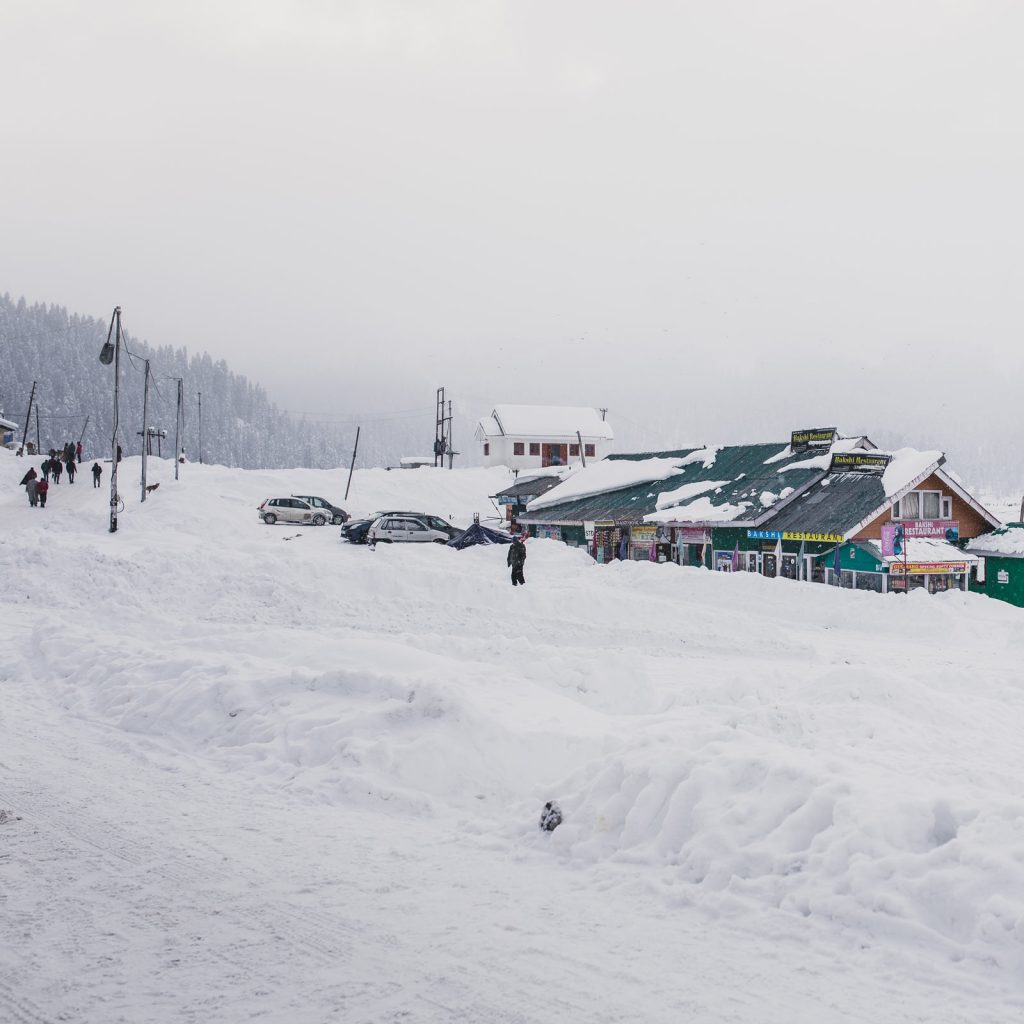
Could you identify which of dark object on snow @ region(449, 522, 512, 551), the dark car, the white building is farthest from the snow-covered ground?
the white building

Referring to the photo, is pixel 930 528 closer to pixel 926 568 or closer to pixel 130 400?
pixel 926 568

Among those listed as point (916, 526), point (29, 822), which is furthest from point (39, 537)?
point (916, 526)

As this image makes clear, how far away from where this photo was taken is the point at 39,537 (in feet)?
Answer: 85.0

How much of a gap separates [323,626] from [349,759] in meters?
10.6

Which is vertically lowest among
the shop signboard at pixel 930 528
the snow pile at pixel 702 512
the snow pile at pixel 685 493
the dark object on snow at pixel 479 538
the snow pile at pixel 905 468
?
the dark object on snow at pixel 479 538

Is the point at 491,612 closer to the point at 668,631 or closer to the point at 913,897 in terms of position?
the point at 668,631

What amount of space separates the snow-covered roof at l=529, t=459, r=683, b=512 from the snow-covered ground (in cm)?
2430

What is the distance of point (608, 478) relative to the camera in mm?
41375

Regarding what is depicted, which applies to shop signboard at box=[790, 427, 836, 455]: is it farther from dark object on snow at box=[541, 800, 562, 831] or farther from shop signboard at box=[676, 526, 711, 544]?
dark object on snow at box=[541, 800, 562, 831]

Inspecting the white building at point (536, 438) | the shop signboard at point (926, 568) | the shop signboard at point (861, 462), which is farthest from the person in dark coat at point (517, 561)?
the white building at point (536, 438)

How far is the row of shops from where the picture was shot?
29.2 metres

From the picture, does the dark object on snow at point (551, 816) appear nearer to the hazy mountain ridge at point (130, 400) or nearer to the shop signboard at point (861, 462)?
the shop signboard at point (861, 462)

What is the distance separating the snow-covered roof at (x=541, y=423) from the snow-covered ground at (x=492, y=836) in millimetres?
63055

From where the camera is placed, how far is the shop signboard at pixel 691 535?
33.6 meters
